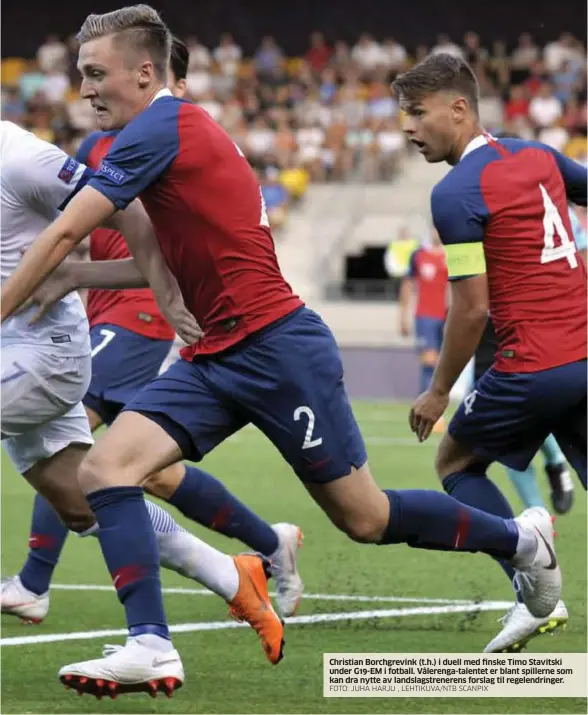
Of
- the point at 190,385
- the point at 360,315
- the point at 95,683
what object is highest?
the point at 190,385

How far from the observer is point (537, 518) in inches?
227

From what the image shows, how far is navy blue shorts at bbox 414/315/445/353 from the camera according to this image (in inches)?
733

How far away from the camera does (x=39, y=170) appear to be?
5.34m

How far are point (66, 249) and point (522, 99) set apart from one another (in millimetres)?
24082

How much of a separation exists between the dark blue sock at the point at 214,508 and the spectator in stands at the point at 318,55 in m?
25.6

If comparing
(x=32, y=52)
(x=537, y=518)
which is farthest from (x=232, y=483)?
(x=32, y=52)

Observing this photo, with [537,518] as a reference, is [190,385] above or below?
above

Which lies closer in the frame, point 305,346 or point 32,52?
point 305,346

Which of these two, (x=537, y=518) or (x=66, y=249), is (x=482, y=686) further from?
(x=66, y=249)

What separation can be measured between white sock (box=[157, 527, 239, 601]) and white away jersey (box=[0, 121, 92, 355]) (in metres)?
0.77

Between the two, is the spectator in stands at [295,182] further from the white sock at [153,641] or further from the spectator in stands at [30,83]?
the white sock at [153,641]

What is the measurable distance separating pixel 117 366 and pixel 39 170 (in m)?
2.10

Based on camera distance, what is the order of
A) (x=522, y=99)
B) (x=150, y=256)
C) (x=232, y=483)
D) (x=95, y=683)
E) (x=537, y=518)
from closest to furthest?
(x=95, y=683)
(x=150, y=256)
(x=537, y=518)
(x=232, y=483)
(x=522, y=99)

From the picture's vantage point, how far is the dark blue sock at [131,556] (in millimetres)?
4809
